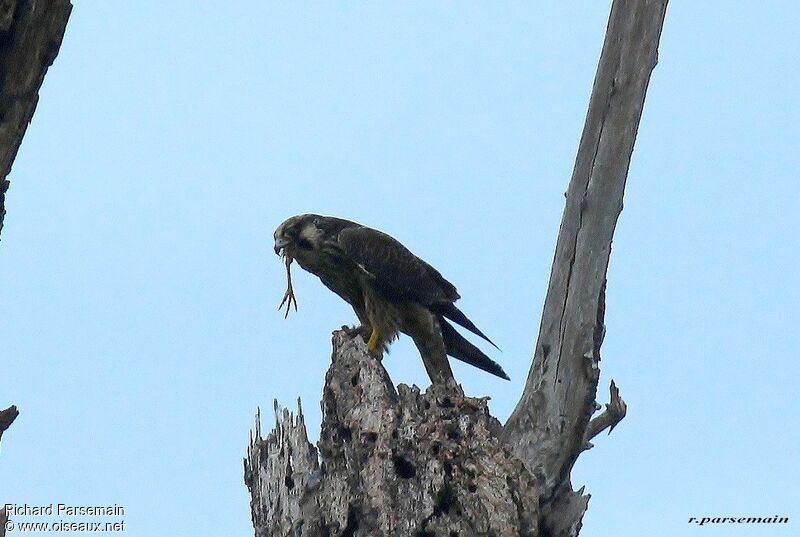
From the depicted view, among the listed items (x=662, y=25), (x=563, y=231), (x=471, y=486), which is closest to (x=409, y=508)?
(x=471, y=486)

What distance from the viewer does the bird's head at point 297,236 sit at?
6.82m

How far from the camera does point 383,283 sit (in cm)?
666

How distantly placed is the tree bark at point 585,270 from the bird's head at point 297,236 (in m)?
2.22

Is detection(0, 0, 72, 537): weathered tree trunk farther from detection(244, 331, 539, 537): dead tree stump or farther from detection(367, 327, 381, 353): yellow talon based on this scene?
detection(367, 327, 381, 353): yellow talon

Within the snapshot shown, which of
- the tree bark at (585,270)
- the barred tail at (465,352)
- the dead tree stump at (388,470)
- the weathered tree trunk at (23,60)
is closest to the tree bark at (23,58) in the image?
the weathered tree trunk at (23,60)

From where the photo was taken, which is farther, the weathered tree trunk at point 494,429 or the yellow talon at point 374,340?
the yellow talon at point 374,340

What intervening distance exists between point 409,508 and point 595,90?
6.69 feet

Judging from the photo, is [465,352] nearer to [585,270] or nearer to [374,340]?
[374,340]

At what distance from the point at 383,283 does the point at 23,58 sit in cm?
374

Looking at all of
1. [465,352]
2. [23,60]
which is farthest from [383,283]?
[23,60]

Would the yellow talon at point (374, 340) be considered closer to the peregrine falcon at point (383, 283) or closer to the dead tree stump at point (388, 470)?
the peregrine falcon at point (383, 283)

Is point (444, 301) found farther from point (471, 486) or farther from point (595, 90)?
point (471, 486)

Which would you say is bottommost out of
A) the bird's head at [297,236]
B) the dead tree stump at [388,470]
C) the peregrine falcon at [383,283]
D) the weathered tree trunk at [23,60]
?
the dead tree stump at [388,470]

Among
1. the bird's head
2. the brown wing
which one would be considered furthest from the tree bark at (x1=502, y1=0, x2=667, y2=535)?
the bird's head
